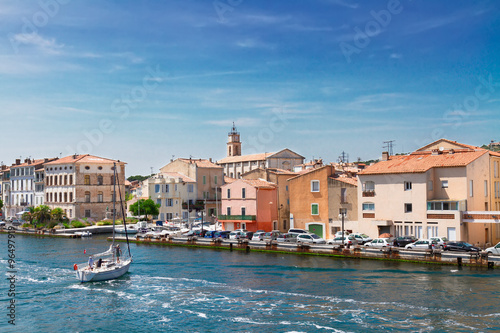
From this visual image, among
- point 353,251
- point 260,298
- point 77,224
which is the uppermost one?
point 77,224

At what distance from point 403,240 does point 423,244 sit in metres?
2.98

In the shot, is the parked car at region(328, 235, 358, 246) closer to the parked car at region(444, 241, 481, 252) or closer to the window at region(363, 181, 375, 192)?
the window at region(363, 181, 375, 192)

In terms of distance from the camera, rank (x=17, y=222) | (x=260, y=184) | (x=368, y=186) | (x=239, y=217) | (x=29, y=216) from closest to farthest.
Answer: (x=368, y=186) < (x=239, y=217) < (x=260, y=184) < (x=29, y=216) < (x=17, y=222)

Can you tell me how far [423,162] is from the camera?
5588 cm

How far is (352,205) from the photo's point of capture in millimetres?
60375

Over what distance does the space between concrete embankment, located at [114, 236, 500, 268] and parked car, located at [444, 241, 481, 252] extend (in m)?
1.39

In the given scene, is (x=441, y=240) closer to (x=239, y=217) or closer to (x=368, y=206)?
(x=368, y=206)

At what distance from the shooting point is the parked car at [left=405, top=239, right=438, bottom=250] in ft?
159

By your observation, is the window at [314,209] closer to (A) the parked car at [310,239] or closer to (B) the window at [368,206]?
(A) the parked car at [310,239]

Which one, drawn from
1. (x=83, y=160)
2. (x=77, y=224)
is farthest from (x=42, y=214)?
(x=83, y=160)

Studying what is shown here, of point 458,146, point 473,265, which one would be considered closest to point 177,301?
point 473,265

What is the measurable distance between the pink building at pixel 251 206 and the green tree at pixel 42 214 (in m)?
38.7

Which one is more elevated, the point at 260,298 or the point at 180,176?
the point at 180,176

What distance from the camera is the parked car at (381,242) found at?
167 ft
